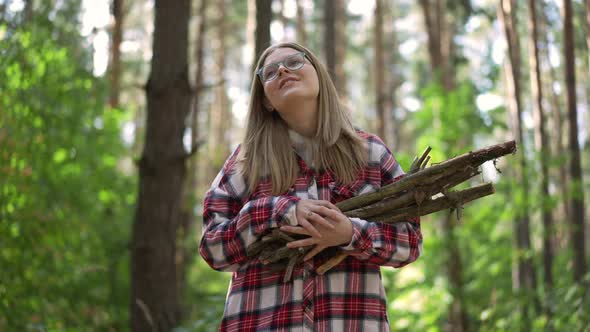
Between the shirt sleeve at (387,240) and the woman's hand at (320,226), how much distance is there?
0.12ft

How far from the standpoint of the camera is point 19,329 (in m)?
4.12

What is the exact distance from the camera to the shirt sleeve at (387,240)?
202 centimetres

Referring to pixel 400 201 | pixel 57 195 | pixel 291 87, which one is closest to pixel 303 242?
pixel 400 201

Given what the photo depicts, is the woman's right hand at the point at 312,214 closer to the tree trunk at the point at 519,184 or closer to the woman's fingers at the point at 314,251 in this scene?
the woman's fingers at the point at 314,251

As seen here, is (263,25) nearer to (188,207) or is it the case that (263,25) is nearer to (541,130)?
(541,130)

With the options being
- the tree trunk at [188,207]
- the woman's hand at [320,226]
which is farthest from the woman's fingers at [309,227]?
the tree trunk at [188,207]

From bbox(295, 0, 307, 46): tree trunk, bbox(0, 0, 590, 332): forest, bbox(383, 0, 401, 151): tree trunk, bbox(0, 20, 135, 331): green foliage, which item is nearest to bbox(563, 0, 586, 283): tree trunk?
bbox(0, 0, 590, 332): forest

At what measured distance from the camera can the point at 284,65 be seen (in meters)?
2.37

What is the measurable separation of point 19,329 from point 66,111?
2862mm

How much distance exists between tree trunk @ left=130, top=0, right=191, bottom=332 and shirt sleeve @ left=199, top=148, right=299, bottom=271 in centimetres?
227

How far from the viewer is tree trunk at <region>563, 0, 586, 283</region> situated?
7578 millimetres

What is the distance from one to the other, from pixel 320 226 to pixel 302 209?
8cm

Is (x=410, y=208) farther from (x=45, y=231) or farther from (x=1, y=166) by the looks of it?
(x=45, y=231)

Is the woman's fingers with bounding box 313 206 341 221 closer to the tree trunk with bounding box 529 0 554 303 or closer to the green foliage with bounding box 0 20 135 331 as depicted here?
the green foliage with bounding box 0 20 135 331
